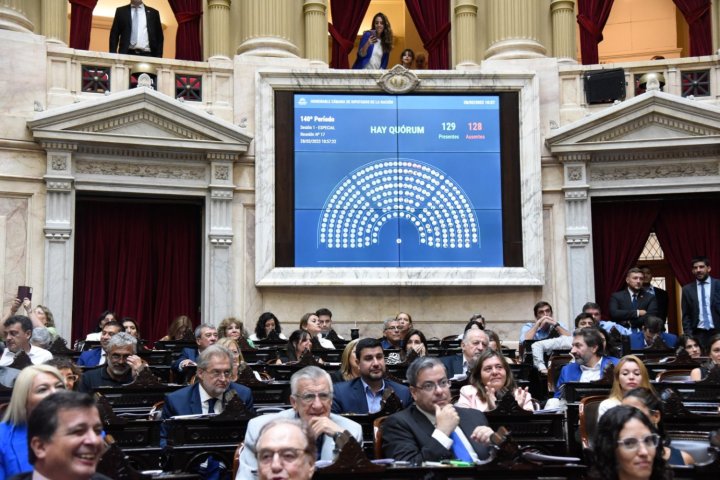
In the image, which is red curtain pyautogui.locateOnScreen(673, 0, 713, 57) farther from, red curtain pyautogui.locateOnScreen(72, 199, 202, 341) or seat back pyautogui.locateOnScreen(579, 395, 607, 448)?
seat back pyautogui.locateOnScreen(579, 395, 607, 448)

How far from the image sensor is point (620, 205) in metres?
13.5

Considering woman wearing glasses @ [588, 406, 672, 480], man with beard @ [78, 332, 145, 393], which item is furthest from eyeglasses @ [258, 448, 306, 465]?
man with beard @ [78, 332, 145, 393]

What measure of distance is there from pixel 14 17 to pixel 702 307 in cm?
842

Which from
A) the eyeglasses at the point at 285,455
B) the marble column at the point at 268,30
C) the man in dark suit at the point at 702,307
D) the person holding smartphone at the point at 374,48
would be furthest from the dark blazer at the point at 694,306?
the eyeglasses at the point at 285,455

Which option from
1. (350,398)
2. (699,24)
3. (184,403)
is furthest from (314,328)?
(699,24)

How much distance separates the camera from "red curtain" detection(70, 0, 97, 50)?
1344 cm

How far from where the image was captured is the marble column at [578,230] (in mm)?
12859

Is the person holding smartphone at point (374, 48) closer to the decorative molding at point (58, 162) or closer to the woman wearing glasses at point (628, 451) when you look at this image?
the decorative molding at point (58, 162)

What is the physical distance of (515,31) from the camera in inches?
534

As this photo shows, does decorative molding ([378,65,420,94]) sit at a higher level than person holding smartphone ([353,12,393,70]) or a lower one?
lower

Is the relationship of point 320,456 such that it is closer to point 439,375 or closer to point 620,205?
point 439,375

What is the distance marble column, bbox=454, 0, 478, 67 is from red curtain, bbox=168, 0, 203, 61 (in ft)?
11.2

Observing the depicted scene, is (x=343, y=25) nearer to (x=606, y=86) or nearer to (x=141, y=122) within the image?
(x=141, y=122)

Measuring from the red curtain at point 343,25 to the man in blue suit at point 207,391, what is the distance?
8988 mm
